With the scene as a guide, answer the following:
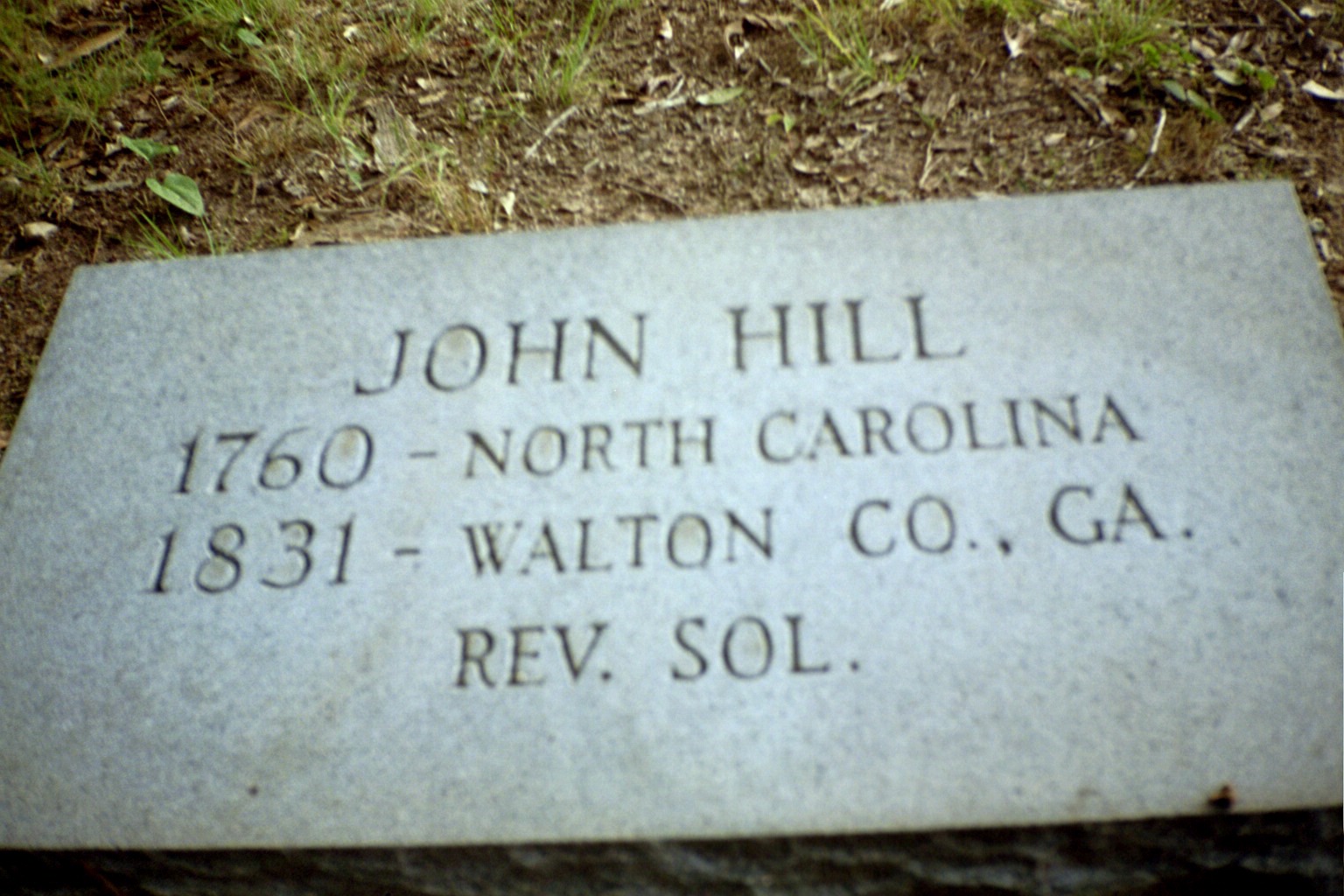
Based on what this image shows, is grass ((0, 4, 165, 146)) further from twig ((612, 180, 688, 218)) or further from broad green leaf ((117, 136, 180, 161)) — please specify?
twig ((612, 180, 688, 218))

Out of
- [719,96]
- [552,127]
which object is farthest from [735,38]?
[552,127]

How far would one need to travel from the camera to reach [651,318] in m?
1.90

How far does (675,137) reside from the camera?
9.43 ft

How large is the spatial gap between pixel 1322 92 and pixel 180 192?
11.4 ft

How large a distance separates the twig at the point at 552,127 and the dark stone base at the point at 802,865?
81.9 inches

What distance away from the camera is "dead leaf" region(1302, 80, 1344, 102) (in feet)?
9.12

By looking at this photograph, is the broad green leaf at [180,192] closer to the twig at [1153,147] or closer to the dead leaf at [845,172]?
the dead leaf at [845,172]

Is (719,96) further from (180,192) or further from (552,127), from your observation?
(180,192)

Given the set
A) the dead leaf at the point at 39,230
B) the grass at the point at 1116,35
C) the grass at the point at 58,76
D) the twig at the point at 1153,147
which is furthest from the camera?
the grass at the point at 58,76

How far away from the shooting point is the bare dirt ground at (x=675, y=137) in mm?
2688

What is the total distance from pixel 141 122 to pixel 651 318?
2324 mm

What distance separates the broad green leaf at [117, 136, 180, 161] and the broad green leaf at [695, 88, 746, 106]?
173 centimetres

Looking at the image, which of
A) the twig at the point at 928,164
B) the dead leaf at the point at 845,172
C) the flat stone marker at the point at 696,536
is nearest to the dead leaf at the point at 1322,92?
the twig at the point at 928,164

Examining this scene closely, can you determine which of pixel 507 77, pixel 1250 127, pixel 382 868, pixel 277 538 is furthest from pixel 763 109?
pixel 382 868
